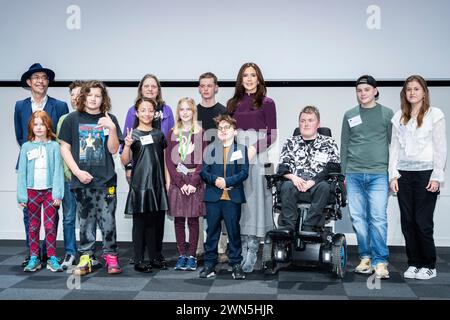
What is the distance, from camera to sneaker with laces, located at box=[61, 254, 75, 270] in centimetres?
397

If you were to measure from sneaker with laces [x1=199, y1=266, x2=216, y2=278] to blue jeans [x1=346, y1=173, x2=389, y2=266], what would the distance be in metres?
1.15

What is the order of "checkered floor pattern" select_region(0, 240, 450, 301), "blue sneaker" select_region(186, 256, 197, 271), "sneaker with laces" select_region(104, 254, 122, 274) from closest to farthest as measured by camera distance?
"checkered floor pattern" select_region(0, 240, 450, 301) → "sneaker with laces" select_region(104, 254, 122, 274) → "blue sneaker" select_region(186, 256, 197, 271)

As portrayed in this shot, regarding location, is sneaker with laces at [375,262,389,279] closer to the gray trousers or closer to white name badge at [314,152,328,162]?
white name badge at [314,152,328,162]

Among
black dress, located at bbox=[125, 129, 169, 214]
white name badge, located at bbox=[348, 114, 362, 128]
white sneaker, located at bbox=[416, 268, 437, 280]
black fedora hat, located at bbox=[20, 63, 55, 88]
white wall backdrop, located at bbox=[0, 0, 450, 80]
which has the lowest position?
white sneaker, located at bbox=[416, 268, 437, 280]

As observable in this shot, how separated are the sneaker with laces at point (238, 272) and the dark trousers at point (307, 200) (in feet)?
1.53

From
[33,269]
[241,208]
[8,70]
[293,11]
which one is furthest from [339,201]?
[8,70]

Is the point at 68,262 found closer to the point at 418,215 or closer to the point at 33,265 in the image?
the point at 33,265

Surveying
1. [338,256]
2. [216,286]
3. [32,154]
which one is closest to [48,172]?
[32,154]

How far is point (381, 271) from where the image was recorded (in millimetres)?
3730

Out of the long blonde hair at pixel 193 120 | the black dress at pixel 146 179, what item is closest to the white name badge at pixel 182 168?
the black dress at pixel 146 179

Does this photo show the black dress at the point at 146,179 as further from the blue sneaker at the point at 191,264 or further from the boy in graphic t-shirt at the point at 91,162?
the blue sneaker at the point at 191,264

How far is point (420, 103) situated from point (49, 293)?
2.93 metres

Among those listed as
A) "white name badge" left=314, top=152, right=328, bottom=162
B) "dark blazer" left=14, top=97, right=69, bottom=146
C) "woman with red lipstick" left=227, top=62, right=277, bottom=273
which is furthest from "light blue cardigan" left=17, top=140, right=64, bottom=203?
"white name badge" left=314, top=152, right=328, bottom=162

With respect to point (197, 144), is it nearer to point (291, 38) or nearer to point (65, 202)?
point (65, 202)
